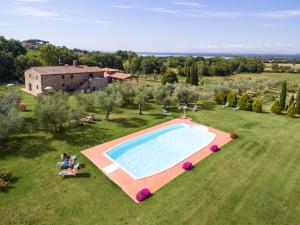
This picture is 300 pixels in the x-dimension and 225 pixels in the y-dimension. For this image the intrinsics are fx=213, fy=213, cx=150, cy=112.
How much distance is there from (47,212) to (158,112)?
77.2 feet

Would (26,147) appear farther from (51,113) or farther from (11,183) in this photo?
(11,183)

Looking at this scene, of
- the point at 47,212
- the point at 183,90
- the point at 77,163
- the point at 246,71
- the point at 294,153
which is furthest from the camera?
the point at 246,71

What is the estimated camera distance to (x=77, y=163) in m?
17.5

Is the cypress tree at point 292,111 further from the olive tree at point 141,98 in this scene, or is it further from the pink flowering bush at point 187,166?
the pink flowering bush at point 187,166

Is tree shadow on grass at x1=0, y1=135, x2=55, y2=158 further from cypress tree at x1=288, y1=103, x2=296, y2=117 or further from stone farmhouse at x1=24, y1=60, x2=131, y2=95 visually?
cypress tree at x1=288, y1=103, x2=296, y2=117


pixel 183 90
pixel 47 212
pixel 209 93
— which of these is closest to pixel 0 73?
pixel 183 90

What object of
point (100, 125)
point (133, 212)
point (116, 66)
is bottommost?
point (133, 212)

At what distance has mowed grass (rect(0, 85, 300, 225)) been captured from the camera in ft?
40.3

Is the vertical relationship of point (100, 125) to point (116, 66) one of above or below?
below

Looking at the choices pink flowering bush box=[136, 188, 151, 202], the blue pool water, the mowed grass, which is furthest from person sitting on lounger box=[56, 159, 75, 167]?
Result: pink flowering bush box=[136, 188, 151, 202]

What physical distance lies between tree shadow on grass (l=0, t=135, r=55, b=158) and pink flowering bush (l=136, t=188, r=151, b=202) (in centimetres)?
1012

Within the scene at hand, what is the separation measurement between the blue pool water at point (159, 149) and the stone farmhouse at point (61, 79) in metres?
26.6

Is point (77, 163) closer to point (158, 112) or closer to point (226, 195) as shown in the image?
point (226, 195)

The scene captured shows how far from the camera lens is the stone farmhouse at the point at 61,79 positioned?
42.9 meters
